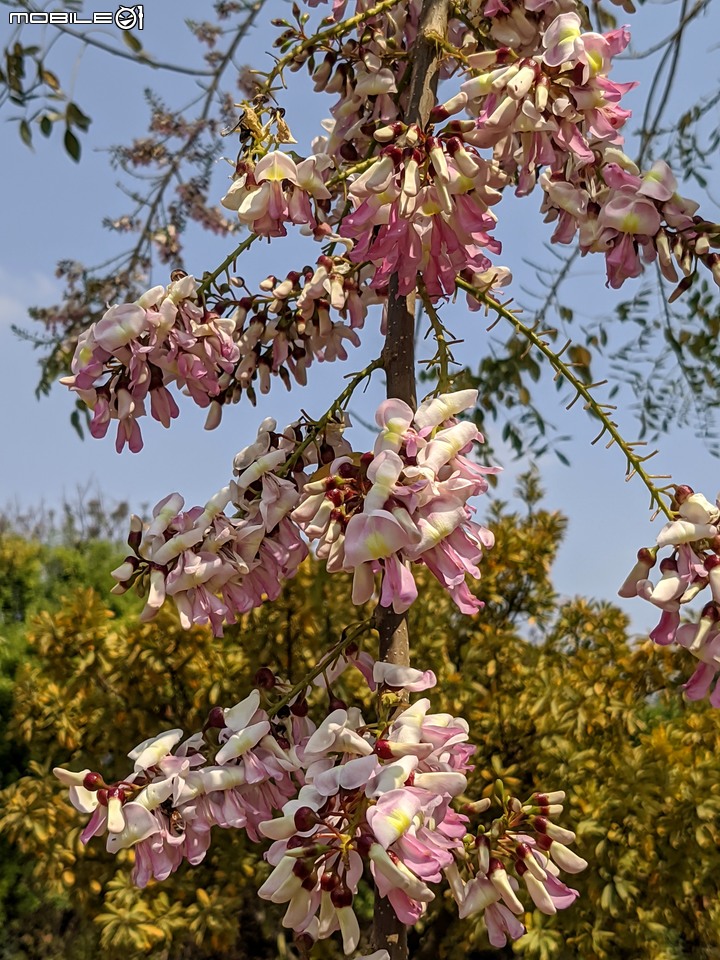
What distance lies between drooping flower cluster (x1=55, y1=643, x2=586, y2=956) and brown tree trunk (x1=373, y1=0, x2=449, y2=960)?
0.07 meters

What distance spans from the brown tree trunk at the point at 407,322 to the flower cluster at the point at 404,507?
174 millimetres

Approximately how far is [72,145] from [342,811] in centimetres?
222

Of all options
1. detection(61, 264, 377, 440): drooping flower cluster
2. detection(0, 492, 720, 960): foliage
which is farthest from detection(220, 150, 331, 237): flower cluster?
detection(0, 492, 720, 960): foliage

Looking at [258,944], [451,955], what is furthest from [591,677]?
[258,944]

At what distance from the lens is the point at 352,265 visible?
1.28 metres

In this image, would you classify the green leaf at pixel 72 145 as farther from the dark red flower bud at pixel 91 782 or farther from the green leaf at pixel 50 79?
the dark red flower bud at pixel 91 782

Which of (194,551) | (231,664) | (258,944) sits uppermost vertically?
(231,664)

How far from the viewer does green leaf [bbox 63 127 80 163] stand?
250 centimetres

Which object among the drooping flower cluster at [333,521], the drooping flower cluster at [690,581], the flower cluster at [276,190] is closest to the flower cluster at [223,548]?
the drooping flower cluster at [333,521]

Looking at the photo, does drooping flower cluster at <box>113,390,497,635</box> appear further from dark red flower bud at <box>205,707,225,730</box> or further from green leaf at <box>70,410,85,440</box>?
green leaf at <box>70,410,85,440</box>

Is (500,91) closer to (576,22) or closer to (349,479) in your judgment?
(576,22)

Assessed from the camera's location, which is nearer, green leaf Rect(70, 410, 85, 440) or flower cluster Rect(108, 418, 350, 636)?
flower cluster Rect(108, 418, 350, 636)

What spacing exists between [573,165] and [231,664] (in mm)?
2196

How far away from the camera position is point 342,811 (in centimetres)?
90
